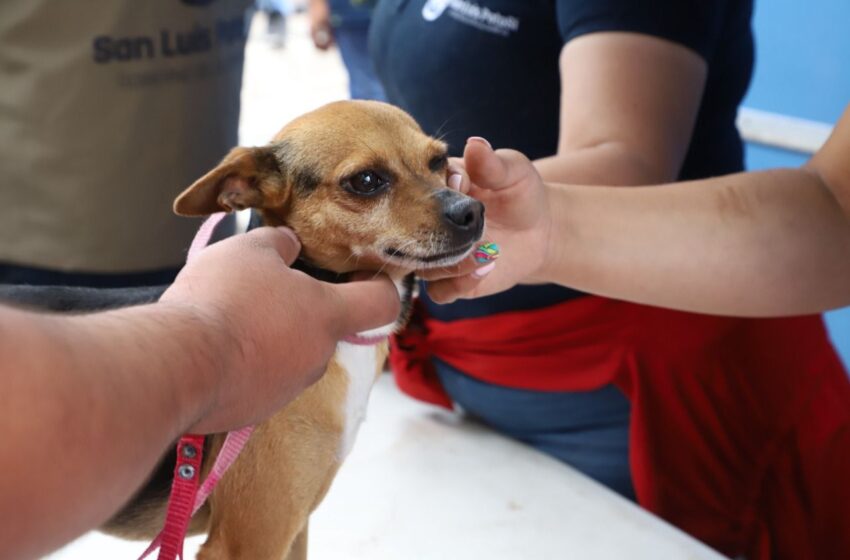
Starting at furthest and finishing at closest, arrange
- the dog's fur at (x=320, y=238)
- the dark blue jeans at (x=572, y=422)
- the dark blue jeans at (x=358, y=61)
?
1. the dark blue jeans at (x=358, y=61)
2. the dark blue jeans at (x=572, y=422)
3. the dog's fur at (x=320, y=238)

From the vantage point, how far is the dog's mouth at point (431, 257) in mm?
745

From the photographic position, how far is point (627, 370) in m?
1.22

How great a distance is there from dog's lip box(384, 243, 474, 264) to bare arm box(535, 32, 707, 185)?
341mm

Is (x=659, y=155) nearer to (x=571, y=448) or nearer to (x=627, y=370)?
(x=627, y=370)

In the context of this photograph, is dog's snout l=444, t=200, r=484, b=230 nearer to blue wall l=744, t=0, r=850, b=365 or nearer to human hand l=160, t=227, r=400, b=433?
human hand l=160, t=227, r=400, b=433

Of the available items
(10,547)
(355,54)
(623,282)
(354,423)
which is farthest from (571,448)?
(355,54)

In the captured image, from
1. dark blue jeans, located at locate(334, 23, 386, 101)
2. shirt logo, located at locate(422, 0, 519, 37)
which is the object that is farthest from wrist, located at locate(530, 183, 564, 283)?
dark blue jeans, located at locate(334, 23, 386, 101)

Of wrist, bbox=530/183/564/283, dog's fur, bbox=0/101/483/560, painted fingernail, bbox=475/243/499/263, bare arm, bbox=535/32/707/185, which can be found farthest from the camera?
bare arm, bbox=535/32/707/185

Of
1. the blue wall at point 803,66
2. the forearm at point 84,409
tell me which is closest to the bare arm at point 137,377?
the forearm at point 84,409

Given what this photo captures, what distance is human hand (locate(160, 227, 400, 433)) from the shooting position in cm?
47

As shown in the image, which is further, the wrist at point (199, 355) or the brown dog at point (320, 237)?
the brown dog at point (320, 237)

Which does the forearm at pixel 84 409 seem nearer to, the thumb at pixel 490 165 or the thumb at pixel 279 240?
the thumb at pixel 279 240

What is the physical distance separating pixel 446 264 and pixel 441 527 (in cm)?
41

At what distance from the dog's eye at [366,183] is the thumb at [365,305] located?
127mm
